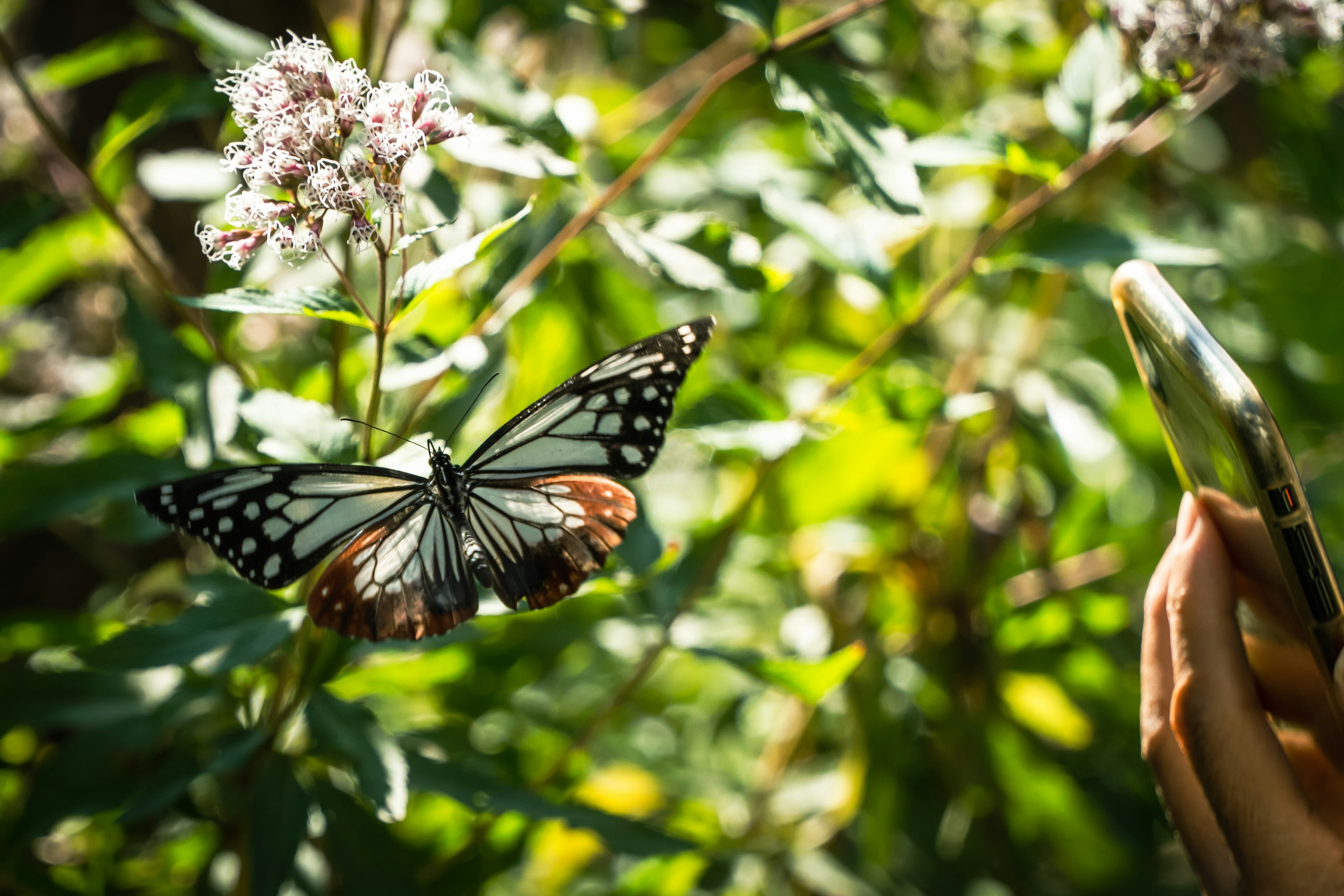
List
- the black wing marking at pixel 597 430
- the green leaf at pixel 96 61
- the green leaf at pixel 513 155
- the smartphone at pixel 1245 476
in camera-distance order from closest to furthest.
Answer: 1. the smartphone at pixel 1245 476
2. the black wing marking at pixel 597 430
3. the green leaf at pixel 513 155
4. the green leaf at pixel 96 61

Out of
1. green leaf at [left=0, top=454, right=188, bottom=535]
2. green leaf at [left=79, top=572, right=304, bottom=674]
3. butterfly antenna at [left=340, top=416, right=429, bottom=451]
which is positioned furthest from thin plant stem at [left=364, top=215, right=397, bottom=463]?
green leaf at [left=0, top=454, right=188, bottom=535]

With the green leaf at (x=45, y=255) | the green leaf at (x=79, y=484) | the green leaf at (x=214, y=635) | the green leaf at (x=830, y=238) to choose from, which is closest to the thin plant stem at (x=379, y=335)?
the green leaf at (x=214, y=635)

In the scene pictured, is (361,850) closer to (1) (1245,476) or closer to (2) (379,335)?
(2) (379,335)

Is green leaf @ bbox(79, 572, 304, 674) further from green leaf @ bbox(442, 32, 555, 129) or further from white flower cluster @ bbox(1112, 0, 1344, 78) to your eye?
white flower cluster @ bbox(1112, 0, 1344, 78)

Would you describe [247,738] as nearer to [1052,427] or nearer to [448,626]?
[448,626]

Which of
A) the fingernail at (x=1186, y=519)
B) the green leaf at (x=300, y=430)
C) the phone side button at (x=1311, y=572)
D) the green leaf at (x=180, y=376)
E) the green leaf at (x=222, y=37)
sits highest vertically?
the green leaf at (x=222, y=37)

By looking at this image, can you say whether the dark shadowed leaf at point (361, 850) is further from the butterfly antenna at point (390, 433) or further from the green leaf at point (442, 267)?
the green leaf at point (442, 267)

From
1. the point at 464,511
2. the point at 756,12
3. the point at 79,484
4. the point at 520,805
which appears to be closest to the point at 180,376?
the point at 79,484
